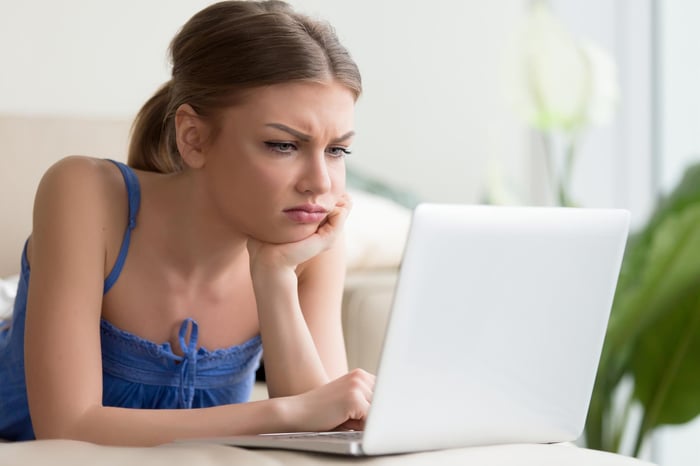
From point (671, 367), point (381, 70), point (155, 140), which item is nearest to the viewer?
point (155, 140)

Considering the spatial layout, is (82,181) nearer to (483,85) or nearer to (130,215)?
(130,215)

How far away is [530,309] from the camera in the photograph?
88 centimetres

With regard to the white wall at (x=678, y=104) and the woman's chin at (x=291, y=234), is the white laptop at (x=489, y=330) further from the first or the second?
the white wall at (x=678, y=104)

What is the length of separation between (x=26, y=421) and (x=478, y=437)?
Answer: 762 mm


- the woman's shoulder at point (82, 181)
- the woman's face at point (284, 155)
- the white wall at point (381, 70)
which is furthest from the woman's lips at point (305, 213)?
the white wall at point (381, 70)

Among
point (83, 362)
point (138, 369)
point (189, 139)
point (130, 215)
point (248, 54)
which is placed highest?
A: point (248, 54)

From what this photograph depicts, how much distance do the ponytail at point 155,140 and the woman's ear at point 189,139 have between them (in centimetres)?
13

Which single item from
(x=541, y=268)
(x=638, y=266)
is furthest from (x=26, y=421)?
(x=638, y=266)

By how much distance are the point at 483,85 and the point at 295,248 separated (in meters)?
2.11

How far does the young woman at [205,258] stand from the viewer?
3.54 ft

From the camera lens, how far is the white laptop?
0.80 m

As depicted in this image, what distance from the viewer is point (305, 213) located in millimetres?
1163

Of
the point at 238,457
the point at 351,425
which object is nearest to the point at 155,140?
the point at 351,425

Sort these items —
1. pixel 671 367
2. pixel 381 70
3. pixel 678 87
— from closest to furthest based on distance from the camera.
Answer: pixel 671 367 → pixel 678 87 → pixel 381 70
